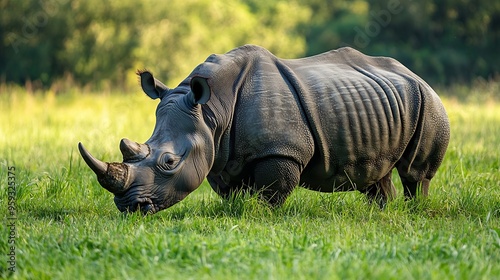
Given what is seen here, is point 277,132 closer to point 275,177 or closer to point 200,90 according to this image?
point 275,177

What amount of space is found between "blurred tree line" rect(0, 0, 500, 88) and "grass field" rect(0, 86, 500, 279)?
15.7 meters

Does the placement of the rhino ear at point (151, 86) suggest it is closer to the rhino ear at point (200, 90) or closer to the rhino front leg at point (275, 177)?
the rhino ear at point (200, 90)

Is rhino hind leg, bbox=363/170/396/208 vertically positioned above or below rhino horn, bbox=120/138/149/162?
below

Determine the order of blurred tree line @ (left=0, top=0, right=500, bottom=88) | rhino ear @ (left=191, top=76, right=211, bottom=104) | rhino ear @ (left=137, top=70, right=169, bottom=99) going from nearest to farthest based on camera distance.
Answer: rhino ear @ (left=191, top=76, right=211, bottom=104) < rhino ear @ (left=137, top=70, right=169, bottom=99) < blurred tree line @ (left=0, top=0, right=500, bottom=88)

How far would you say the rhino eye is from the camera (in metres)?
6.24

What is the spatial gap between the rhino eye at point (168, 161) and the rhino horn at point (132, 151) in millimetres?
128

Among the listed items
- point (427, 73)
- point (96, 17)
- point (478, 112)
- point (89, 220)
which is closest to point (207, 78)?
point (89, 220)

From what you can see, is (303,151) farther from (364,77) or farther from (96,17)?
(96,17)

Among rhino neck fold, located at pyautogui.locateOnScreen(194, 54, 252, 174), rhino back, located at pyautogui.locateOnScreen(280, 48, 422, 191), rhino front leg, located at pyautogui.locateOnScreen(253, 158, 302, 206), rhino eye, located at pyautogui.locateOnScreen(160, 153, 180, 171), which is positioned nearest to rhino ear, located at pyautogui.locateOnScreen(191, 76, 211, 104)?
rhino neck fold, located at pyautogui.locateOnScreen(194, 54, 252, 174)

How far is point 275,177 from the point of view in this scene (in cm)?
652

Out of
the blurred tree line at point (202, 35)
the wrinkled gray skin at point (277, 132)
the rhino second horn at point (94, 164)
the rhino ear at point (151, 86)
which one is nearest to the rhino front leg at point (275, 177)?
the wrinkled gray skin at point (277, 132)

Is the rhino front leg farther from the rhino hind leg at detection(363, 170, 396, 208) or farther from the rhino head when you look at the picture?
the rhino hind leg at detection(363, 170, 396, 208)

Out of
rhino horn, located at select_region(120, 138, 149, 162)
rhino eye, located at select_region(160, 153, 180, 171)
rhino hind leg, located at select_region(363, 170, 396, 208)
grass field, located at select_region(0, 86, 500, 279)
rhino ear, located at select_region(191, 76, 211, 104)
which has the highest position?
rhino ear, located at select_region(191, 76, 211, 104)

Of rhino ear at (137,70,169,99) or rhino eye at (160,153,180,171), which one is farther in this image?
rhino ear at (137,70,169,99)
